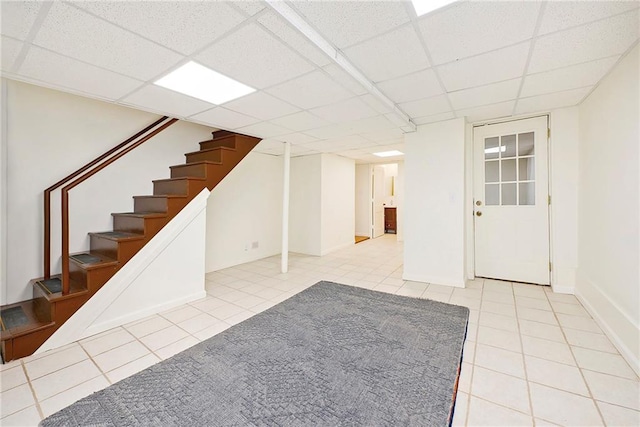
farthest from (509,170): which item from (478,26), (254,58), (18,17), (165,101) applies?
(18,17)

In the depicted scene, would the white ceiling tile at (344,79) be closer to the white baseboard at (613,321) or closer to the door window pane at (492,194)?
the door window pane at (492,194)

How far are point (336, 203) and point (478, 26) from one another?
4.91 meters

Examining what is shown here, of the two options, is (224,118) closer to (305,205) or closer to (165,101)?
(165,101)

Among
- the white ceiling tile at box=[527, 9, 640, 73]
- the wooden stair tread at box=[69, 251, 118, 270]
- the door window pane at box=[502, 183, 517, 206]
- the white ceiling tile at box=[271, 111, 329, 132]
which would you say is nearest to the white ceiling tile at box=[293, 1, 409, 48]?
the white ceiling tile at box=[527, 9, 640, 73]

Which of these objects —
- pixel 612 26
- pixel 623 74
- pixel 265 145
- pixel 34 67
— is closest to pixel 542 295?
pixel 623 74

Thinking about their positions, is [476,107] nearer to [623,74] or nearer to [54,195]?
[623,74]

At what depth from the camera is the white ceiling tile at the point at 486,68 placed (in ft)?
6.51

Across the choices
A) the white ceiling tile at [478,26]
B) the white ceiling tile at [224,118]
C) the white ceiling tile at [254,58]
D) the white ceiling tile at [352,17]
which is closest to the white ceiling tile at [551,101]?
the white ceiling tile at [478,26]

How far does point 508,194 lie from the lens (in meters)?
3.90

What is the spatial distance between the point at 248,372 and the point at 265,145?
152 inches

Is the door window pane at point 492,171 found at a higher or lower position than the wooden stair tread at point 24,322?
higher

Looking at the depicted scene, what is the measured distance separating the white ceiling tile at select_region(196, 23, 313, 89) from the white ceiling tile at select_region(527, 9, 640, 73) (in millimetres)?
1801

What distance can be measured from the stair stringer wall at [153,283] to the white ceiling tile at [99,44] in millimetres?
1595

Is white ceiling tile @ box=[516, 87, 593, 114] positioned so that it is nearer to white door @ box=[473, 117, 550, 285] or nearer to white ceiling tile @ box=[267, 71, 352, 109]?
white door @ box=[473, 117, 550, 285]
